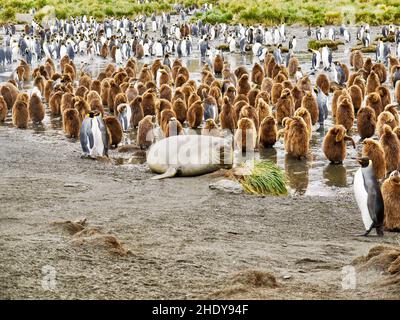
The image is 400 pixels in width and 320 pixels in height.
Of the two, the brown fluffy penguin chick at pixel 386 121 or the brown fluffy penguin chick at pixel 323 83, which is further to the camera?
the brown fluffy penguin chick at pixel 323 83

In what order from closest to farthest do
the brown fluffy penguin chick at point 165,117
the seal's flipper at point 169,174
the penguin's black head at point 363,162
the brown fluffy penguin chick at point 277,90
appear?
1. the penguin's black head at point 363,162
2. the seal's flipper at point 169,174
3. the brown fluffy penguin chick at point 165,117
4. the brown fluffy penguin chick at point 277,90

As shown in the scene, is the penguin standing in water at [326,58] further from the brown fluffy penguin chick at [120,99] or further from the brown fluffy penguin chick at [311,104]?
the brown fluffy penguin chick at [120,99]

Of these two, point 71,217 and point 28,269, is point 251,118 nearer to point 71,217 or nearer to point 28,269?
point 71,217

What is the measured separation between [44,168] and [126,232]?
3.90 m

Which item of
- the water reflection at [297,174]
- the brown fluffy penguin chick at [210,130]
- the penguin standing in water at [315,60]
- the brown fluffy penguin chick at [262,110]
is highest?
the penguin standing in water at [315,60]

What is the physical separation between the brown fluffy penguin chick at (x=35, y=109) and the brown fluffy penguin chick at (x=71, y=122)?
1668 millimetres

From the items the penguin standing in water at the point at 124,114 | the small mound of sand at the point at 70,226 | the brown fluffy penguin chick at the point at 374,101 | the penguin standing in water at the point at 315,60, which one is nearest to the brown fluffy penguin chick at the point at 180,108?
the penguin standing in water at the point at 124,114

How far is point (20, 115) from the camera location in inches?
554

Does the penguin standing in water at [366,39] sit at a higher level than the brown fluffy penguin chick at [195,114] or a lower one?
higher

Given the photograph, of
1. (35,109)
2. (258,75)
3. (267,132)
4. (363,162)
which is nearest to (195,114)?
(267,132)

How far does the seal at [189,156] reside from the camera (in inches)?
392

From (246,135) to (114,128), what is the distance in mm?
2192

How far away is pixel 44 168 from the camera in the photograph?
10.2m

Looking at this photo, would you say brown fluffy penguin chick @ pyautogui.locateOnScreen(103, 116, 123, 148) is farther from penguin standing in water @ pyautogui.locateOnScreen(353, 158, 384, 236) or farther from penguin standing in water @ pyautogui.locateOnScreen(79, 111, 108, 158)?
penguin standing in water @ pyautogui.locateOnScreen(353, 158, 384, 236)
